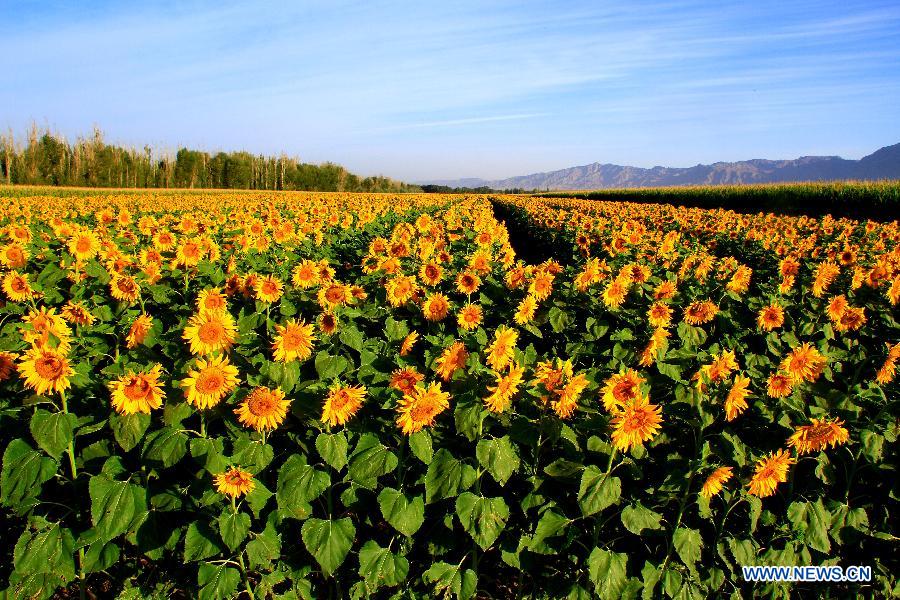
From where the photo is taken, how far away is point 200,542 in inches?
Answer: 93.3

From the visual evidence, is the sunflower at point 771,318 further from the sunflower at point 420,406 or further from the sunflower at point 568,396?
the sunflower at point 420,406

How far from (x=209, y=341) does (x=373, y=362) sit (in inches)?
31.4

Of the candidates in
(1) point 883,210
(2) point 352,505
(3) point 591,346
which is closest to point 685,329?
(3) point 591,346

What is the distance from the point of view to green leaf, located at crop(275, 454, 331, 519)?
230 cm

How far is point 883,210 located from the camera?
21.6 metres

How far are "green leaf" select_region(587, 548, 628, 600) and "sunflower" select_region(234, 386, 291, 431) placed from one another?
150cm

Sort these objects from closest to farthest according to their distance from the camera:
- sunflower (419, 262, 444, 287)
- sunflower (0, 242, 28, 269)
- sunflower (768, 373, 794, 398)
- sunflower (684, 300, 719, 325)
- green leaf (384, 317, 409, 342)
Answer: sunflower (768, 373, 794, 398)
green leaf (384, 317, 409, 342)
sunflower (684, 300, 719, 325)
sunflower (419, 262, 444, 287)
sunflower (0, 242, 28, 269)

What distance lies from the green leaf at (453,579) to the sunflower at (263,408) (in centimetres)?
102

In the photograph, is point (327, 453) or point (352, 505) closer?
point (327, 453)

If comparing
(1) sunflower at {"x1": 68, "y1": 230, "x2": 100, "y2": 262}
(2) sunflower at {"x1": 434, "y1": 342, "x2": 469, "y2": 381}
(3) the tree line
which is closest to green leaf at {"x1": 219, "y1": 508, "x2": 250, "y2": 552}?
(2) sunflower at {"x1": 434, "y1": 342, "x2": 469, "y2": 381}

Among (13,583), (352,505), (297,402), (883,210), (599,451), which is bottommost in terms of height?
(13,583)

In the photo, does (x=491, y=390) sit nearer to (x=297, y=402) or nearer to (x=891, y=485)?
(x=297, y=402)

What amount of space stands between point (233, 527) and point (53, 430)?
34.8 inches

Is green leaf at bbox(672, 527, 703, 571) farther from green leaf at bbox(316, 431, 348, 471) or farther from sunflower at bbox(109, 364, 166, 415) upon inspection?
sunflower at bbox(109, 364, 166, 415)
